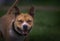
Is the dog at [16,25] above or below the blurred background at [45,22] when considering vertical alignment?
above

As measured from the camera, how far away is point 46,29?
14.3 metres

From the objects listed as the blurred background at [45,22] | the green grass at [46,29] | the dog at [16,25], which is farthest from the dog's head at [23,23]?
the green grass at [46,29]

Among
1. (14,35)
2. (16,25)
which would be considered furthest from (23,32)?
(14,35)

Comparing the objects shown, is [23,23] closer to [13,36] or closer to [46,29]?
[13,36]

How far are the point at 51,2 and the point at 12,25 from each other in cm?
1368

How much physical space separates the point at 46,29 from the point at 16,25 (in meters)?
4.94

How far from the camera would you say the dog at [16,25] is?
30.8ft

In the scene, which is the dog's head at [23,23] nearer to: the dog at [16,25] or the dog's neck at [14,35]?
the dog at [16,25]

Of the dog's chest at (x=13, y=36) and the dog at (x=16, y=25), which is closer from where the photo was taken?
the dog at (x=16, y=25)

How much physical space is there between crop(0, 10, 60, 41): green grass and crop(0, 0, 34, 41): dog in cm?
227

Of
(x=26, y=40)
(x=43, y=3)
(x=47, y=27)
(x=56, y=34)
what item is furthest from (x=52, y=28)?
(x=43, y=3)

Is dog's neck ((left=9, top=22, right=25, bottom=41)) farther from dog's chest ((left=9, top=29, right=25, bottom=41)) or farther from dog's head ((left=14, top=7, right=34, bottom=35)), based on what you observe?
dog's head ((left=14, top=7, right=34, bottom=35))

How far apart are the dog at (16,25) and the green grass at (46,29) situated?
2267 mm

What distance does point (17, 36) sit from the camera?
32.2 feet
